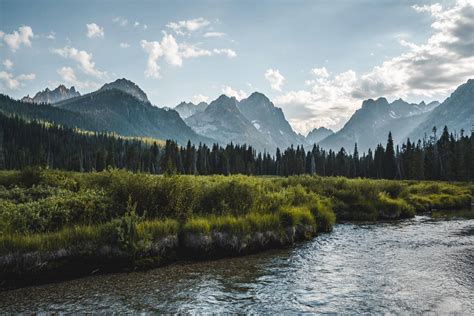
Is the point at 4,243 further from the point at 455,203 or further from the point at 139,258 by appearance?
the point at 455,203

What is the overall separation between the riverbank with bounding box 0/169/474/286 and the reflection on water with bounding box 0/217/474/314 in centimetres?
85

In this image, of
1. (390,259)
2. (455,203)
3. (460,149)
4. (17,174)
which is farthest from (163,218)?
(460,149)

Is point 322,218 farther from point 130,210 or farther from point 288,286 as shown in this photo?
point 130,210

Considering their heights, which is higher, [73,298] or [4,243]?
[4,243]

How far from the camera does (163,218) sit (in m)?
16.9

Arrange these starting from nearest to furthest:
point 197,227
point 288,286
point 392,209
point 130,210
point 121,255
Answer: point 288,286 < point 121,255 < point 197,227 < point 130,210 < point 392,209

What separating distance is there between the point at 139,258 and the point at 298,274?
21.8ft

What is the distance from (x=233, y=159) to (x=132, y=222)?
137 meters

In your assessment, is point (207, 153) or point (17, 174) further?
point (207, 153)

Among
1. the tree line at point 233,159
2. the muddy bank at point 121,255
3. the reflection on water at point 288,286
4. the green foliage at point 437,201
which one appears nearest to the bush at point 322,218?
the reflection on water at point 288,286

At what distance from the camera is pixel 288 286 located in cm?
1262

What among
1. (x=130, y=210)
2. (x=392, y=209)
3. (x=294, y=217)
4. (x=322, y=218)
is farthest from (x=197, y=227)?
(x=392, y=209)

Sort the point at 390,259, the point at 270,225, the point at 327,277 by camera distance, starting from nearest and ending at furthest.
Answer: the point at 327,277, the point at 390,259, the point at 270,225

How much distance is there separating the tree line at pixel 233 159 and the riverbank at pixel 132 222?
297 feet
